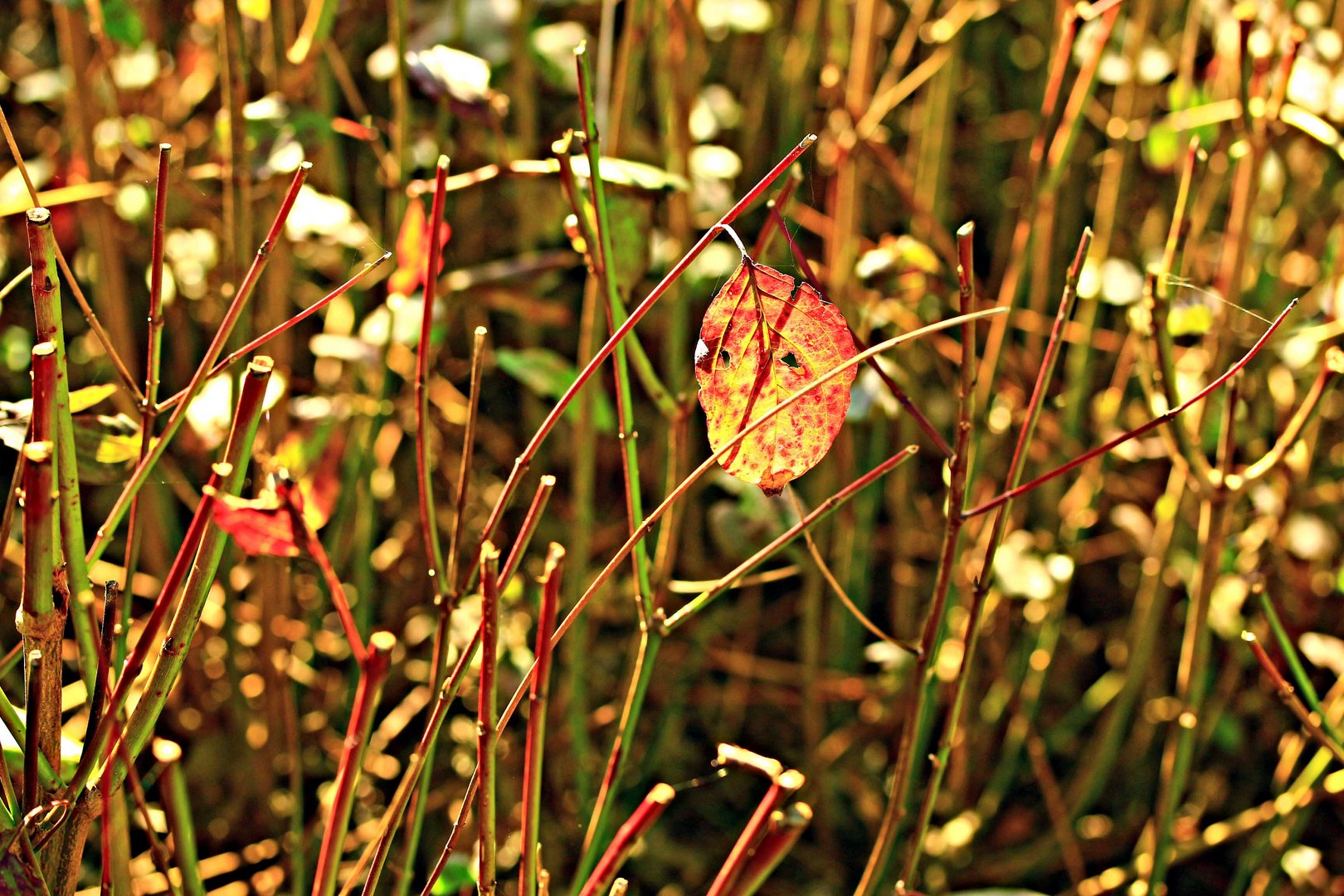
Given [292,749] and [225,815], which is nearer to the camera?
[292,749]

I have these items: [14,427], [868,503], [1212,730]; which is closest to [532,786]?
[14,427]

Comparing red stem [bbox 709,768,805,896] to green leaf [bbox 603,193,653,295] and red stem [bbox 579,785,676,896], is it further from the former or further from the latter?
green leaf [bbox 603,193,653,295]

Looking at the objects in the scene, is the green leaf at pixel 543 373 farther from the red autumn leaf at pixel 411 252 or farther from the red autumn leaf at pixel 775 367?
the red autumn leaf at pixel 775 367

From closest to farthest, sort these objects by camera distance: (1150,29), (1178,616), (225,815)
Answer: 1. (225,815)
2. (1178,616)
3. (1150,29)

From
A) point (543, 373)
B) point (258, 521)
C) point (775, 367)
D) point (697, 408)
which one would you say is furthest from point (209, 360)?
point (697, 408)

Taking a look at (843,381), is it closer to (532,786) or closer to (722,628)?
(532,786)
